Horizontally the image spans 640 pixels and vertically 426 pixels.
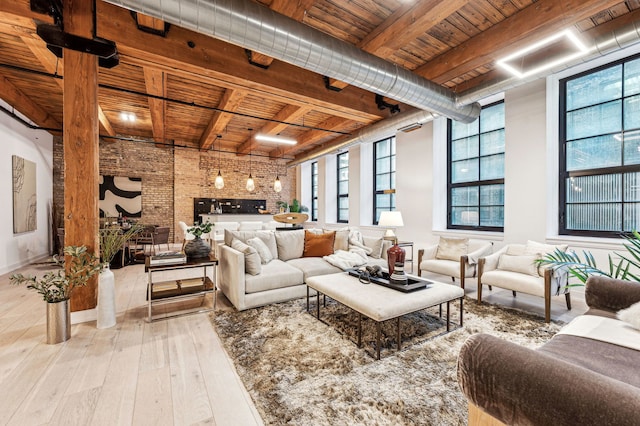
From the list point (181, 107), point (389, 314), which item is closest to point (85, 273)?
point (389, 314)

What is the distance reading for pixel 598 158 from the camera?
371cm

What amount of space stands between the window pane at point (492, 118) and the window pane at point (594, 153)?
3.60ft

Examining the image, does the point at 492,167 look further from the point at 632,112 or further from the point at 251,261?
the point at 251,261

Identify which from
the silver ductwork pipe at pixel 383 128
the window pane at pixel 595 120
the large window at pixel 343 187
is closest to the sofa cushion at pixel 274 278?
the silver ductwork pipe at pixel 383 128

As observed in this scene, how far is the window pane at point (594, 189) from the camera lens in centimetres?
357

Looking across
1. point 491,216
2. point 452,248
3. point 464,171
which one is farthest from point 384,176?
point 452,248

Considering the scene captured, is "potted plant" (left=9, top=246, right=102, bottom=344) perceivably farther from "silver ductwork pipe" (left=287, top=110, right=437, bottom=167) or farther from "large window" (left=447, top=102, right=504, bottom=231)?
"large window" (left=447, top=102, right=504, bottom=231)

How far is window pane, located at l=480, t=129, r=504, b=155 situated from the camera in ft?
15.4

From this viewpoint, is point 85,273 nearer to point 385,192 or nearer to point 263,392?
point 263,392

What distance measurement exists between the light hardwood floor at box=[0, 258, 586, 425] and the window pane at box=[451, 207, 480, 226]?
2.27m

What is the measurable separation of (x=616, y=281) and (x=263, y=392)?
2602 mm

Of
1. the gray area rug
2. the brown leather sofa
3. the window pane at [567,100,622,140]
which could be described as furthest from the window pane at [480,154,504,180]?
the brown leather sofa

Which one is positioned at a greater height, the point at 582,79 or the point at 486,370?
the point at 582,79

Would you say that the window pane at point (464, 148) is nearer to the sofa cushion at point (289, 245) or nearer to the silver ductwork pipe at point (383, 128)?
the silver ductwork pipe at point (383, 128)
